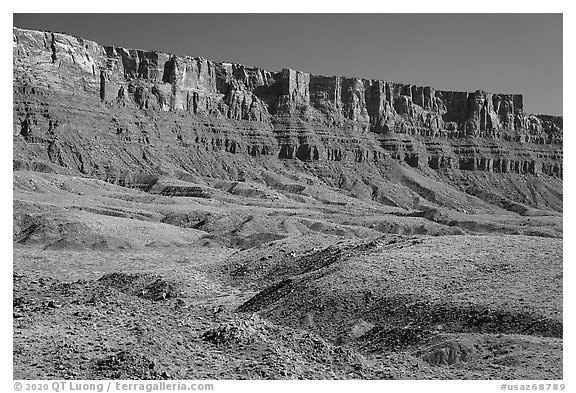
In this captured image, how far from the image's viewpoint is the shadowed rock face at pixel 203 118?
14700cm

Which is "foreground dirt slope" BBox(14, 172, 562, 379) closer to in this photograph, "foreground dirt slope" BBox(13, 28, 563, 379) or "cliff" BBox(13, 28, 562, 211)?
"foreground dirt slope" BBox(13, 28, 563, 379)

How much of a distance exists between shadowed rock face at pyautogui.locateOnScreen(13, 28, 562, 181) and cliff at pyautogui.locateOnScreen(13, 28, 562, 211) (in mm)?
271

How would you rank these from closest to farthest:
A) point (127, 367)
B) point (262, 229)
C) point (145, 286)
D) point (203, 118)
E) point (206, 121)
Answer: point (127, 367), point (145, 286), point (262, 229), point (206, 121), point (203, 118)

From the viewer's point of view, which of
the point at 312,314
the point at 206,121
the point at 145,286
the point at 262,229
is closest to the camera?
the point at 312,314

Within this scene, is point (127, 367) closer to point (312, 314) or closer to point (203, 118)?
point (312, 314)

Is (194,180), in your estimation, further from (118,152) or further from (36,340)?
(36,340)

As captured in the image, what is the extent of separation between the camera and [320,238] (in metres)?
46.7

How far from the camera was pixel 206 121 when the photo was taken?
175 metres

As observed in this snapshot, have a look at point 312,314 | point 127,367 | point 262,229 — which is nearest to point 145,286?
point 312,314

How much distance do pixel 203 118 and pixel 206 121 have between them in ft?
4.06

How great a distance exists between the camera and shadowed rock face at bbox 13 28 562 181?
147000mm

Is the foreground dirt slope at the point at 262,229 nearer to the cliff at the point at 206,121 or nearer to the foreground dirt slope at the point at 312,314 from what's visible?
the foreground dirt slope at the point at 312,314

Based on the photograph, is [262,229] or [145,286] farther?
[262,229]

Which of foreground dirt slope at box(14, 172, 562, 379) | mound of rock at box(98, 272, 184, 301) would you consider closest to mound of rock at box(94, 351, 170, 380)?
foreground dirt slope at box(14, 172, 562, 379)
